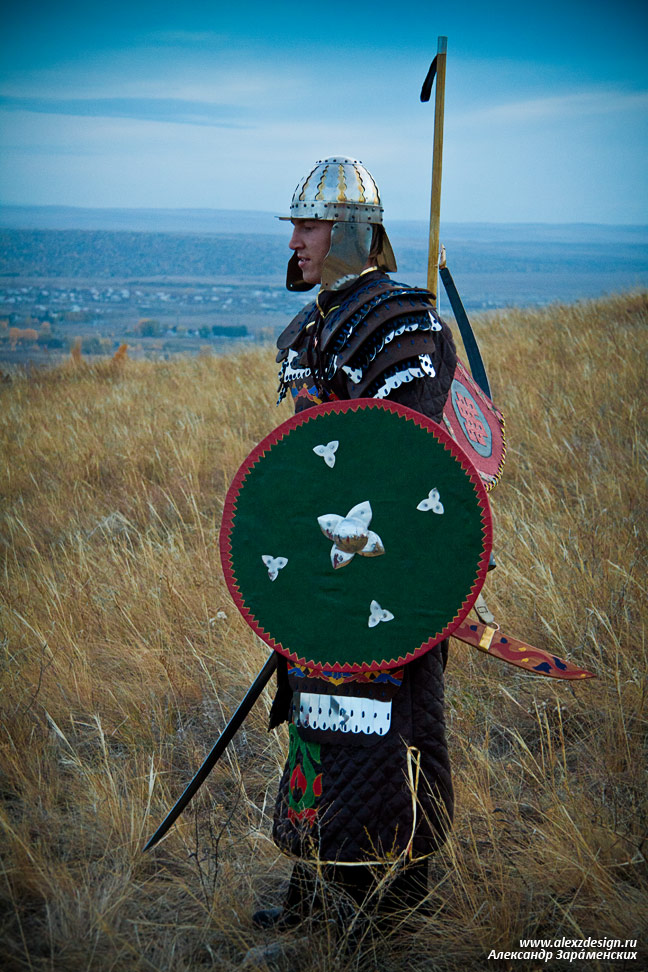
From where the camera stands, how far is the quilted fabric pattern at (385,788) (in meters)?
1.82

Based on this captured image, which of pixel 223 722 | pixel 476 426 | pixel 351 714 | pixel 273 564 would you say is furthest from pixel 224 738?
pixel 476 426

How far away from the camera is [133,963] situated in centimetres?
184

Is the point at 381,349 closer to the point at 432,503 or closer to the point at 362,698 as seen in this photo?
the point at 432,503

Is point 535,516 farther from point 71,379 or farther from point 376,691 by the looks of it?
point 71,379

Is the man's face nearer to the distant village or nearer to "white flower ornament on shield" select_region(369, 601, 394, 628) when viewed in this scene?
"white flower ornament on shield" select_region(369, 601, 394, 628)

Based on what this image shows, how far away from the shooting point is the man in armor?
180 centimetres

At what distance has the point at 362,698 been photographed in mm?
1812

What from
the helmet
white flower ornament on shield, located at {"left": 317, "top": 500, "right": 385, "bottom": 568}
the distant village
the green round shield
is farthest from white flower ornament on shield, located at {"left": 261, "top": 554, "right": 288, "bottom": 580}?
the distant village

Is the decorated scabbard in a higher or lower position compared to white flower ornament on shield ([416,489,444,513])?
lower

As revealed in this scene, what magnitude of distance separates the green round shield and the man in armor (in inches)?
4.3

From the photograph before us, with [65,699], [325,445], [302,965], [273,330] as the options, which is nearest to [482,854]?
[302,965]

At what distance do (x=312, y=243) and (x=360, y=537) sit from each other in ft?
2.49

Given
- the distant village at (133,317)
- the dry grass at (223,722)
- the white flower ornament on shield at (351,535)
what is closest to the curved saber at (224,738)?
the dry grass at (223,722)

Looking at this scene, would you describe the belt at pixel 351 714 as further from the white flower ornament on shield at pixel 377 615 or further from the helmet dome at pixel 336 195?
the helmet dome at pixel 336 195
